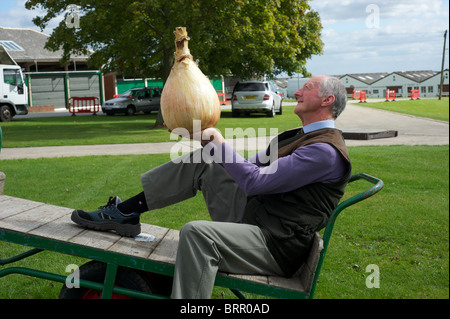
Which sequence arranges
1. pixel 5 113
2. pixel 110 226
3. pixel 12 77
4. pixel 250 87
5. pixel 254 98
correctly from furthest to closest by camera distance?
pixel 250 87
pixel 254 98
pixel 12 77
pixel 5 113
pixel 110 226

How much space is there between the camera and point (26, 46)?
41.8m

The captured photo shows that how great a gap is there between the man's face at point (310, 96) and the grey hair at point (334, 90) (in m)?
0.03

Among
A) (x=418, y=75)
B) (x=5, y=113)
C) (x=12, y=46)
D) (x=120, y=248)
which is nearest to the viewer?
(x=120, y=248)

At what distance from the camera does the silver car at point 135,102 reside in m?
28.8

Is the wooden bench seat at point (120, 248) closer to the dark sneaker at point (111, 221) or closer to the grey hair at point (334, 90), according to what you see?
the dark sneaker at point (111, 221)

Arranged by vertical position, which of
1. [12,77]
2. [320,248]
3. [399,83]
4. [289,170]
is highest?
[399,83]

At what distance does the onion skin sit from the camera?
201 cm

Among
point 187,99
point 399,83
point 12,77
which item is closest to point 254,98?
point 12,77

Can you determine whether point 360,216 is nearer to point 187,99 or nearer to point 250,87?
point 187,99

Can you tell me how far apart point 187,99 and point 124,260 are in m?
1.03

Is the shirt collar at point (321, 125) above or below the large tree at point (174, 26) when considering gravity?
below

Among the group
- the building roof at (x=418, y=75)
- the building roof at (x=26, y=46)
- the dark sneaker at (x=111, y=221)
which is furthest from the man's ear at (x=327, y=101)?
the building roof at (x=418, y=75)

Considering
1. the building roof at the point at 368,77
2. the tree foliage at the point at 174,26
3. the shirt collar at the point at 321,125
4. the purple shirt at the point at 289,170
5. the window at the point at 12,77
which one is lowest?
the purple shirt at the point at 289,170
